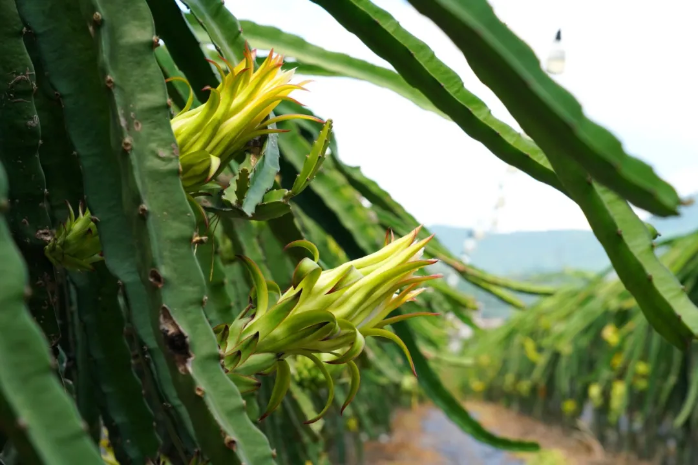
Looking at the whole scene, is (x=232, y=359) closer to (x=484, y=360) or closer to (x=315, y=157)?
(x=315, y=157)

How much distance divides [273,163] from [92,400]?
244 mm

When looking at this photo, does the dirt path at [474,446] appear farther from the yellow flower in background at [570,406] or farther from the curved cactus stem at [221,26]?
the curved cactus stem at [221,26]

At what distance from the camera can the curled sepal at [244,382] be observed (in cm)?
34

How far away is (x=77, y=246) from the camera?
368mm

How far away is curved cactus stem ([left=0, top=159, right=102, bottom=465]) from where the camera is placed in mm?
190

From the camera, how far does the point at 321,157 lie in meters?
0.36

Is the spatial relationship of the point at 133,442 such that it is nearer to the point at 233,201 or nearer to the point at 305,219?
the point at 233,201

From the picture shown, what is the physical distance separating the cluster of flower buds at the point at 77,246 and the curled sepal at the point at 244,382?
11cm

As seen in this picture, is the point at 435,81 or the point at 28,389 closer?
the point at 28,389

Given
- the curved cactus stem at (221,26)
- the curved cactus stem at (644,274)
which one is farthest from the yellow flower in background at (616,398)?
the curved cactus stem at (221,26)

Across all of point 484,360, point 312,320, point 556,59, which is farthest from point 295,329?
point 484,360

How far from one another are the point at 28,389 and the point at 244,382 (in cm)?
16

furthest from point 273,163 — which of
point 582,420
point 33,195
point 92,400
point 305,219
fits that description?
point 582,420

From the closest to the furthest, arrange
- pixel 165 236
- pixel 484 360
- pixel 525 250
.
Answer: pixel 165 236 → pixel 484 360 → pixel 525 250
